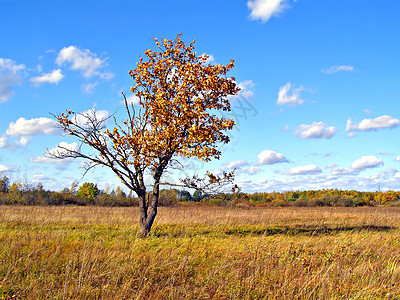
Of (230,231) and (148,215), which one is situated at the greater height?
(148,215)

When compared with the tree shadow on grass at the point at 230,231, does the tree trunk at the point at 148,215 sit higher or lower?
higher

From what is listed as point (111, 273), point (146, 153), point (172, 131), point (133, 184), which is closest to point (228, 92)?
point (172, 131)

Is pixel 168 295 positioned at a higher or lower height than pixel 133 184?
lower

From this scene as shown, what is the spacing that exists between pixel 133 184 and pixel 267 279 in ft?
31.4

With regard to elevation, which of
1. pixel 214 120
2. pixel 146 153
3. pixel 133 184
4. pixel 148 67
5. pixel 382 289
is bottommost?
pixel 382 289

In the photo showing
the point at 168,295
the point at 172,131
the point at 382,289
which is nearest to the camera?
the point at 168,295

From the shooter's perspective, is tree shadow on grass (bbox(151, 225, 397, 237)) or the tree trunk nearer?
the tree trunk

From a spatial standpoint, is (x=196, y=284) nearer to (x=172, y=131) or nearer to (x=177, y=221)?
(x=172, y=131)

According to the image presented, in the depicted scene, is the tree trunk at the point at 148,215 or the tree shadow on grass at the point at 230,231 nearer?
the tree trunk at the point at 148,215

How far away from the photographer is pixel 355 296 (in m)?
5.77

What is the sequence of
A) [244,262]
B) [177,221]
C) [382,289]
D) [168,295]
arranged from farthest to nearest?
[177,221]
[244,262]
[382,289]
[168,295]

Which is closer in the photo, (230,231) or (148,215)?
(148,215)

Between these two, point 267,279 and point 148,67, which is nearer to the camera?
point 267,279

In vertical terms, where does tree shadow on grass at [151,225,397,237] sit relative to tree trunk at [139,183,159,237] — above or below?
below
